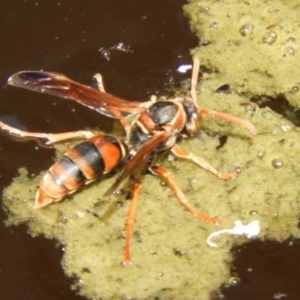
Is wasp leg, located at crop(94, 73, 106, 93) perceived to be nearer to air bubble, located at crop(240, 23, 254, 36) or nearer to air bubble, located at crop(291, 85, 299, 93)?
air bubble, located at crop(240, 23, 254, 36)

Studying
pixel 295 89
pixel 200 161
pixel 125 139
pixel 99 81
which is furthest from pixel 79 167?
pixel 295 89

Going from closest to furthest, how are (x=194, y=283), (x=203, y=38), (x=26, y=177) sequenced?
1. (x=194, y=283)
2. (x=26, y=177)
3. (x=203, y=38)

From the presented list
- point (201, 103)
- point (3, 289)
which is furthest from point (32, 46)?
point (3, 289)

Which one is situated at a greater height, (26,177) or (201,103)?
(201,103)

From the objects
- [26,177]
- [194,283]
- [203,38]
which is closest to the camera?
[194,283]

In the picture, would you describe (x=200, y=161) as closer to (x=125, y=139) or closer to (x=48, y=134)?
(x=125, y=139)

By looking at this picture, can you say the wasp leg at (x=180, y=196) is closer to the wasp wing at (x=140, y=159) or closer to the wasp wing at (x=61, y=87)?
the wasp wing at (x=140, y=159)

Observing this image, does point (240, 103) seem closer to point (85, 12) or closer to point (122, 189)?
point (122, 189)
